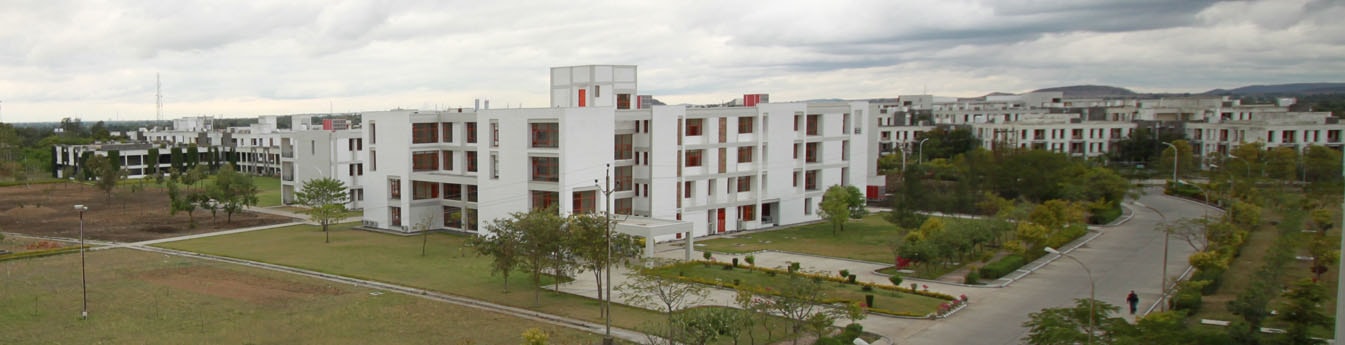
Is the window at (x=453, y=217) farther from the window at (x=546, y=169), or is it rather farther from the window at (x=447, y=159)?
the window at (x=546, y=169)

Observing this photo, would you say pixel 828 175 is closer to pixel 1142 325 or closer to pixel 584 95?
pixel 584 95

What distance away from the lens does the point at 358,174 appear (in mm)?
62906

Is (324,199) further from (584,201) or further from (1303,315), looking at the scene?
(1303,315)

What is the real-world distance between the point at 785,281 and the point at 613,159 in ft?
61.9

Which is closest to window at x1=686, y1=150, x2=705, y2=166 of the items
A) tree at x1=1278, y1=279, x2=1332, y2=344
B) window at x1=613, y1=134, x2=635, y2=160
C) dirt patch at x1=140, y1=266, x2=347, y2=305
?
window at x1=613, y1=134, x2=635, y2=160

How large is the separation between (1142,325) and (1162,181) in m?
60.1

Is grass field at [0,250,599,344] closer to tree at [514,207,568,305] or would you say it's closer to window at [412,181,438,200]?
tree at [514,207,568,305]

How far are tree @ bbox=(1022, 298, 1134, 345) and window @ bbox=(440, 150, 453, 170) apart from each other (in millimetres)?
35352

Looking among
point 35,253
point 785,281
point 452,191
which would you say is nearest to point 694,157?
point 452,191

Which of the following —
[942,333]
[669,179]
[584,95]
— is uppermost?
[584,95]

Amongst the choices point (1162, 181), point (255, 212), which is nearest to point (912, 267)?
point (255, 212)

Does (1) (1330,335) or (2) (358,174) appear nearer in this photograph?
(1) (1330,335)

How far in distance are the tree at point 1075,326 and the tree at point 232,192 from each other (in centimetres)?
4463

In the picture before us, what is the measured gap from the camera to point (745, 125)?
49.3 metres
